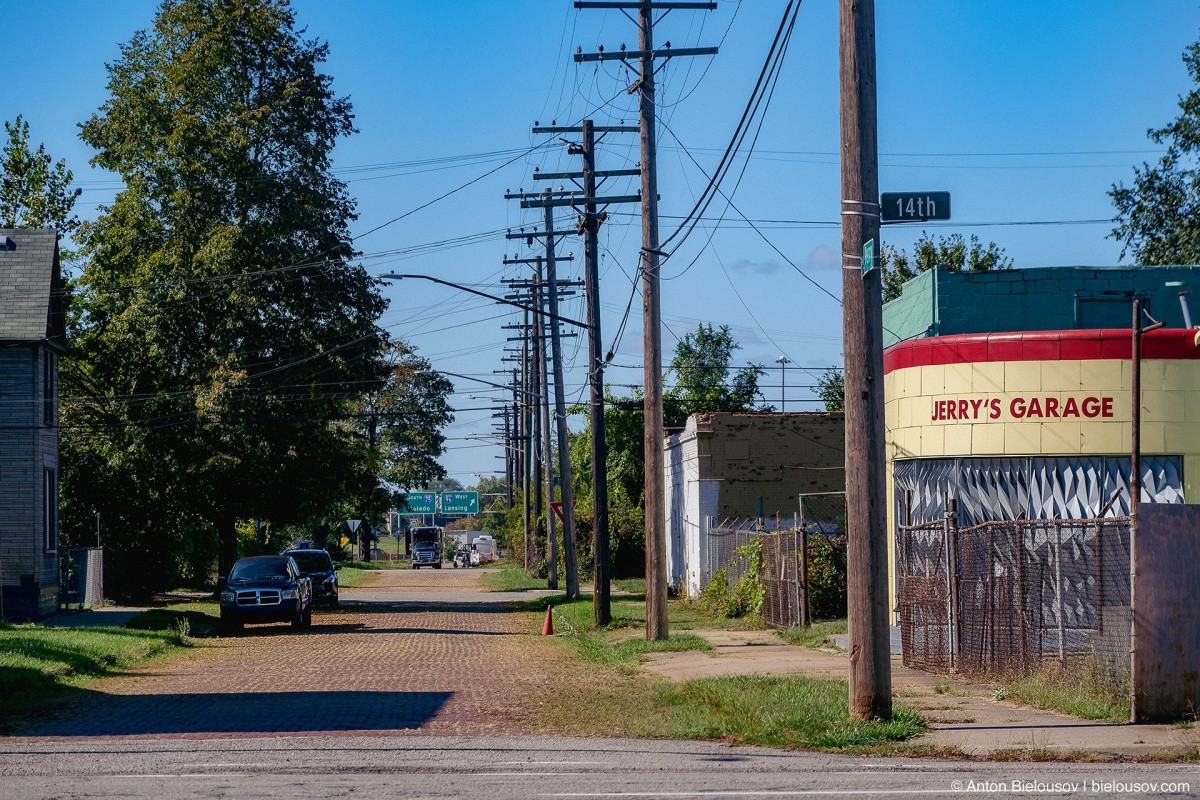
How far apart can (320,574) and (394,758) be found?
101 ft

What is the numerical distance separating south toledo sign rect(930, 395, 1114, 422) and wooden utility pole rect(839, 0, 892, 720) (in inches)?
270

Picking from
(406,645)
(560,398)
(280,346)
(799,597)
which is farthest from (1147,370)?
(280,346)

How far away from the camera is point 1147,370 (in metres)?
18.3

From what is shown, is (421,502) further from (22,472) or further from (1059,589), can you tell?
(1059,589)

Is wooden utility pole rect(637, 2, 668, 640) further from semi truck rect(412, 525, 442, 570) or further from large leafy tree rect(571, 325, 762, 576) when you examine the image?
semi truck rect(412, 525, 442, 570)

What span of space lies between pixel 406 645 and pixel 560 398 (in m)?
15.1

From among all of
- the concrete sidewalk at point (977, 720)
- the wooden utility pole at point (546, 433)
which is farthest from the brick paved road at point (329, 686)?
the wooden utility pole at point (546, 433)

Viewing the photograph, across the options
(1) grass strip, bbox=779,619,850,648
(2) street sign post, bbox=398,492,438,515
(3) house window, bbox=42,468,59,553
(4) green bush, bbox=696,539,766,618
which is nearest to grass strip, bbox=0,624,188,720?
(3) house window, bbox=42,468,59,553

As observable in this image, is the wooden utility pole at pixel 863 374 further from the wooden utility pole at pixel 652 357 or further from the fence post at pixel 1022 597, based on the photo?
the wooden utility pole at pixel 652 357

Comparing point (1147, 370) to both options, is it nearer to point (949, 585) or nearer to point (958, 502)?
point (958, 502)

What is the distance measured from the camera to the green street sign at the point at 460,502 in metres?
125

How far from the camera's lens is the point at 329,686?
18.4 meters

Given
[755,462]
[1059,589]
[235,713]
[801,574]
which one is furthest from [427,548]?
[1059,589]

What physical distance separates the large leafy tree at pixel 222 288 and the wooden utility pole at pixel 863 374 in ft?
94.3
